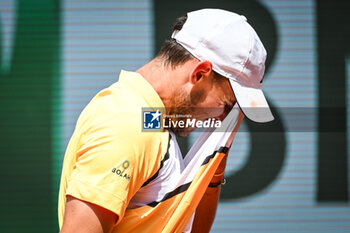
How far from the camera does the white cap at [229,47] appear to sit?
1215mm

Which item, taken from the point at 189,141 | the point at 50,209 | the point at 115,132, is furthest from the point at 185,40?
the point at 50,209

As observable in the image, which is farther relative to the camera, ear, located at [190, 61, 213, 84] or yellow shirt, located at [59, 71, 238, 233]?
ear, located at [190, 61, 213, 84]

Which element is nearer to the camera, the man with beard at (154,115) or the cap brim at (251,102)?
the man with beard at (154,115)

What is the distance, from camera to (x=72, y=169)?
43.1 inches

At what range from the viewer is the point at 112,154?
983 mm

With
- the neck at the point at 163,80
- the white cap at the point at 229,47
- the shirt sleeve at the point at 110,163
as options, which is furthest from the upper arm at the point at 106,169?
the white cap at the point at 229,47

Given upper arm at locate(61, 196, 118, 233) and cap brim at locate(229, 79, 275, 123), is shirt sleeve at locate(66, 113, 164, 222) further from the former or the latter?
cap brim at locate(229, 79, 275, 123)

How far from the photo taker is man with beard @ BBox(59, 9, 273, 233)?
0.98 meters
